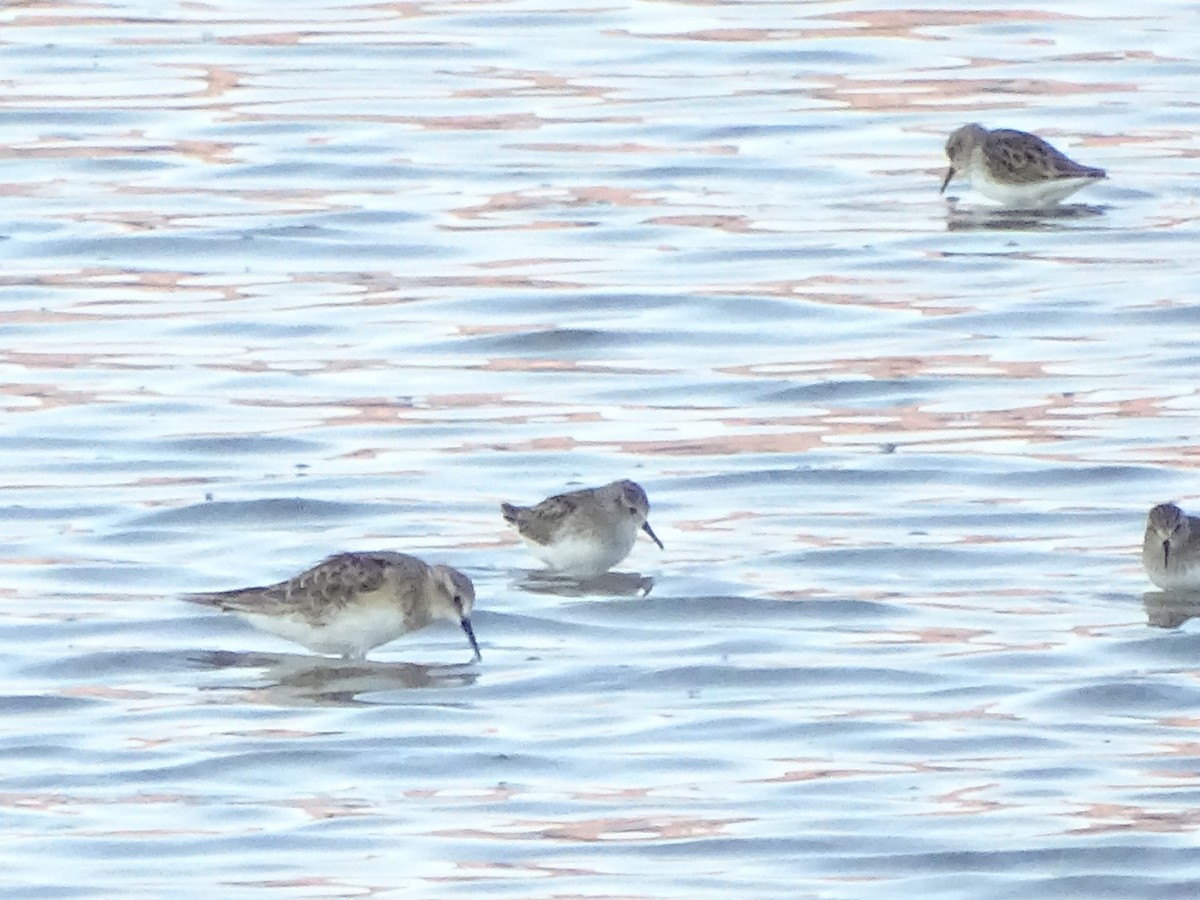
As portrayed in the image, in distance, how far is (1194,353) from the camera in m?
17.8

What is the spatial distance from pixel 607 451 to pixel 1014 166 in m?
5.96

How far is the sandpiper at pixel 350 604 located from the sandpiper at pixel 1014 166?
916cm

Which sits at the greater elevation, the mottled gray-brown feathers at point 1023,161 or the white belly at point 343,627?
the mottled gray-brown feathers at point 1023,161

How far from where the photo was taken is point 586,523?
13703 mm

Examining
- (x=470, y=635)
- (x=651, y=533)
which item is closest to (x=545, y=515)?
(x=651, y=533)

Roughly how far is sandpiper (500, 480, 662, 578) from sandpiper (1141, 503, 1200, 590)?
1.93m

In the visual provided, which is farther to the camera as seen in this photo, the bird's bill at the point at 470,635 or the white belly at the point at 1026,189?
the white belly at the point at 1026,189

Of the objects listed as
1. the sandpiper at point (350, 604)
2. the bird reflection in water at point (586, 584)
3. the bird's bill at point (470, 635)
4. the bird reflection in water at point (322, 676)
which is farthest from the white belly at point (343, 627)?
the bird reflection in water at point (586, 584)

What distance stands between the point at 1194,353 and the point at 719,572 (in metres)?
4.58

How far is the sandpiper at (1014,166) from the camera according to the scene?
69.8 ft

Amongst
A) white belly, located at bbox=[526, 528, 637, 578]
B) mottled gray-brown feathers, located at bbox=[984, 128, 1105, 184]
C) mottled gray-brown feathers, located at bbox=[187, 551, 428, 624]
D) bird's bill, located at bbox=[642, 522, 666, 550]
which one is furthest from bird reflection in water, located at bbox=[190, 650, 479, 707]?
mottled gray-brown feathers, located at bbox=[984, 128, 1105, 184]

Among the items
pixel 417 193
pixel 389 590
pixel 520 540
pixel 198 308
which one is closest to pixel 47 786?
pixel 389 590

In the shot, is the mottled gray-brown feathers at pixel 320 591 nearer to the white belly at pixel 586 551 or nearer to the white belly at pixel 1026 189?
A: the white belly at pixel 586 551

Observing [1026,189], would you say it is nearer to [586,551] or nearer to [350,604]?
[586,551]
